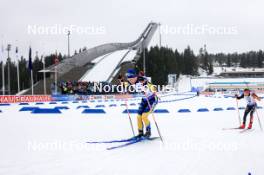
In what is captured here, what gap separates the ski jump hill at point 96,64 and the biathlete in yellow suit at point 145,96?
164ft

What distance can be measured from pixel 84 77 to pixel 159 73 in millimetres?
23340

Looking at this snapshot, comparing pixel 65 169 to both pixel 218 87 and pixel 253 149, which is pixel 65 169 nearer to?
pixel 253 149

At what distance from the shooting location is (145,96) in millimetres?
8945

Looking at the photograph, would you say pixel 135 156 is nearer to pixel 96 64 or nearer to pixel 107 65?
pixel 107 65

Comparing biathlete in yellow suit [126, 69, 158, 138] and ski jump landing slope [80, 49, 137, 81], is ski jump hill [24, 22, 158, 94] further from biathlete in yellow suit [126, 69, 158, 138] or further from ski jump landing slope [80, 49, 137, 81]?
biathlete in yellow suit [126, 69, 158, 138]

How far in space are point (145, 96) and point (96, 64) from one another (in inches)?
2572

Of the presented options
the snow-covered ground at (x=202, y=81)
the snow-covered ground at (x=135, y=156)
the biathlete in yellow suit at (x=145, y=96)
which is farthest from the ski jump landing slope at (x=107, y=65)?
the snow-covered ground at (x=135, y=156)

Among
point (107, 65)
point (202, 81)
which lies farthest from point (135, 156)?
point (202, 81)

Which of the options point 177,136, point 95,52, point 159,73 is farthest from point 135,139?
point 159,73

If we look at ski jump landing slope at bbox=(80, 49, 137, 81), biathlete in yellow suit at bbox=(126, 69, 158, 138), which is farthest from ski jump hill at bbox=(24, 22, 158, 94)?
biathlete in yellow suit at bbox=(126, 69, 158, 138)

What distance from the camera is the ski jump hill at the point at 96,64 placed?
65.4 m

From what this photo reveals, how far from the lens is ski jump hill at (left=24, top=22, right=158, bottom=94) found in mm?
65438

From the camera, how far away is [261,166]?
224 inches

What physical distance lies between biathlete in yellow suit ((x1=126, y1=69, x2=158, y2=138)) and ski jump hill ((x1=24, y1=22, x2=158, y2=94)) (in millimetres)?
50116
